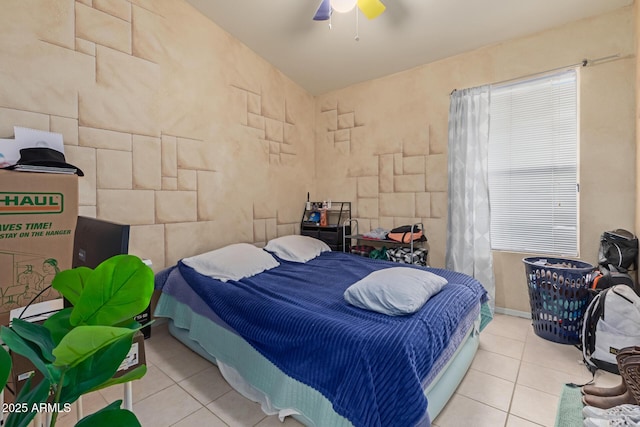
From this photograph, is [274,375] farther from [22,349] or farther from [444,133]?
[444,133]

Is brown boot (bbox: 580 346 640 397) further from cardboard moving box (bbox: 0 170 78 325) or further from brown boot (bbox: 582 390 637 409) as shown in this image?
cardboard moving box (bbox: 0 170 78 325)

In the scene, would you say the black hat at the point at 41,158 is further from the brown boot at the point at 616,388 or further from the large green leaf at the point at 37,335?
the brown boot at the point at 616,388

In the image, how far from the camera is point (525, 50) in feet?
8.93

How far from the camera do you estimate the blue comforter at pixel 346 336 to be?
48.0 inches

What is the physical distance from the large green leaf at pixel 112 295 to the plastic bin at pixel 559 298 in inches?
112

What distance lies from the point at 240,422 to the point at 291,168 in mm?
2875

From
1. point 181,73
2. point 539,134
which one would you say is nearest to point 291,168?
point 181,73

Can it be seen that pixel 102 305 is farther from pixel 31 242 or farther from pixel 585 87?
pixel 585 87

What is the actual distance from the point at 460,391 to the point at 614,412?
69 centimetres

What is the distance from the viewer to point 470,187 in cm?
295

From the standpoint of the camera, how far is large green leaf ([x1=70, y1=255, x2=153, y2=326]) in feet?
1.80

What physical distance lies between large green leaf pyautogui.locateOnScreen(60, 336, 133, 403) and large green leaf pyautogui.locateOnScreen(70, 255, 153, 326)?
5cm

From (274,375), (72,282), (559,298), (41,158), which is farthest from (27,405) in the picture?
(559,298)

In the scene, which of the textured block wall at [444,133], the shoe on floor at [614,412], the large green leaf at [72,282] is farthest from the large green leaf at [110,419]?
the textured block wall at [444,133]
